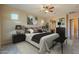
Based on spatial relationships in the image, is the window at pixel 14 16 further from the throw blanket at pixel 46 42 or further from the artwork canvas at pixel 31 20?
the throw blanket at pixel 46 42

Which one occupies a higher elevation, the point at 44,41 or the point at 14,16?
the point at 14,16

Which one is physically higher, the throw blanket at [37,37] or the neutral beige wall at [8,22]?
the neutral beige wall at [8,22]

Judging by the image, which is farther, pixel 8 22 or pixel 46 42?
pixel 46 42

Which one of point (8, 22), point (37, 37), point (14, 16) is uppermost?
point (14, 16)

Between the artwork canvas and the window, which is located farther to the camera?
the artwork canvas

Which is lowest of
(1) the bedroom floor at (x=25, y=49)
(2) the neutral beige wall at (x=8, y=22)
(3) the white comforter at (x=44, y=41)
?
(1) the bedroom floor at (x=25, y=49)

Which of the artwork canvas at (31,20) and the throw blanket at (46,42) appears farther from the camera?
the artwork canvas at (31,20)

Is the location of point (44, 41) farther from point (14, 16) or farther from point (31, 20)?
point (14, 16)

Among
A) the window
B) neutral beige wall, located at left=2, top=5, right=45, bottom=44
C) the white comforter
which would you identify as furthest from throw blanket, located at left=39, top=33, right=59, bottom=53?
the window

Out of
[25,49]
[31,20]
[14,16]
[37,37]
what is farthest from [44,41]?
[14,16]

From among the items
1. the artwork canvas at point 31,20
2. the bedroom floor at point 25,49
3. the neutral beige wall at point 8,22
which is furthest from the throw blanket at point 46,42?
the neutral beige wall at point 8,22

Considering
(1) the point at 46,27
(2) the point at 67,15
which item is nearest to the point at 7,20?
(1) the point at 46,27

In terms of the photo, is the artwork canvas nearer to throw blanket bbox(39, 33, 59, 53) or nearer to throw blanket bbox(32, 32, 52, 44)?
throw blanket bbox(32, 32, 52, 44)

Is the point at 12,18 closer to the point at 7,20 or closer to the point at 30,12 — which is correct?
the point at 7,20
